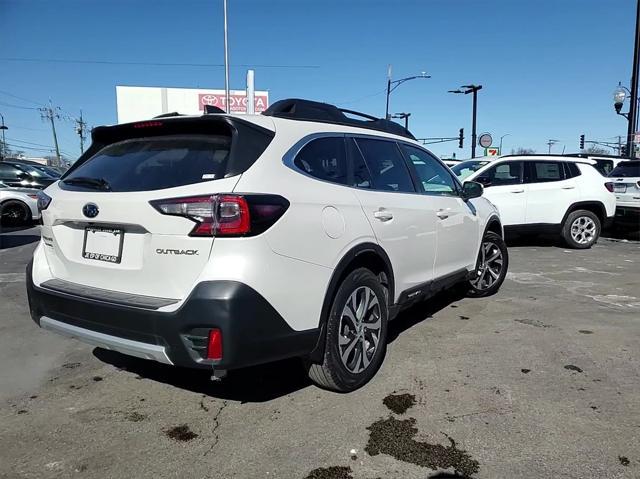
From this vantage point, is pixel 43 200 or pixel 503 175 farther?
pixel 503 175

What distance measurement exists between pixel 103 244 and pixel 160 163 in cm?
56

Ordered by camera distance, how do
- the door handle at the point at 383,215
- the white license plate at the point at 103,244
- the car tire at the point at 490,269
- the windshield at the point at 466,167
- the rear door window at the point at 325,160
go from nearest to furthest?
the white license plate at the point at 103,244 → the rear door window at the point at 325,160 → the door handle at the point at 383,215 → the car tire at the point at 490,269 → the windshield at the point at 466,167

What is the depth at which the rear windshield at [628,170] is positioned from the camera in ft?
35.9

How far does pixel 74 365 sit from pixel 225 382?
129cm

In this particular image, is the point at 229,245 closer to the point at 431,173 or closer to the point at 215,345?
the point at 215,345

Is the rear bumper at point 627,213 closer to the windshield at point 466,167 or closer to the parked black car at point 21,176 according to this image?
the windshield at point 466,167

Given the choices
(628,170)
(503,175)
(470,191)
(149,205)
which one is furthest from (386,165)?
(628,170)

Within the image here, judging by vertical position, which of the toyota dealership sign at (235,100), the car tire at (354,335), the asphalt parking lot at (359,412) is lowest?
the asphalt parking lot at (359,412)

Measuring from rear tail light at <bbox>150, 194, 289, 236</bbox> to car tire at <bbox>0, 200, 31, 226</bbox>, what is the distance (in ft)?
40.4

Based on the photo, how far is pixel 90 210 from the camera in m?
2.92

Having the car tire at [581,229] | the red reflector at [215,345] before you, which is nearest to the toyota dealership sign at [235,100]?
the car tire at [581,229]

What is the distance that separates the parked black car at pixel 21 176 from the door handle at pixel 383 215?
42.1ft

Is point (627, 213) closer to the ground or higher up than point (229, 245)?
closer to the ground

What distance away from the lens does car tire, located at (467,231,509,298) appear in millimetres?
5926
